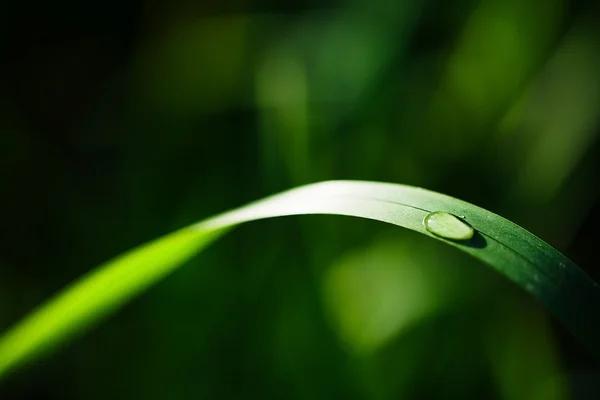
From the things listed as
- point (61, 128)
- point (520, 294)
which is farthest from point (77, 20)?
point (520, 294)

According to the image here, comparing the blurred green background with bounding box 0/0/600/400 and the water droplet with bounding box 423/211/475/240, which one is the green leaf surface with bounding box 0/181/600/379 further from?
the blurred green background with bounding box 0/0/600/400

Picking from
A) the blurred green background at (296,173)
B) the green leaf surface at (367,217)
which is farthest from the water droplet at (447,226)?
the blurred green background at (296,173)

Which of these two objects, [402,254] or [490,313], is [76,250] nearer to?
[402,254]

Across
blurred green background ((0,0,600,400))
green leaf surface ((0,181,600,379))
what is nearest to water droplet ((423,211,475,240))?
green leaf surface ((0,181,600,379))

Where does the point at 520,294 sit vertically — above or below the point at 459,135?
below

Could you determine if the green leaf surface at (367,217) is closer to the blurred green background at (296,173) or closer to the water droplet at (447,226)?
the water droplet at (447,226)

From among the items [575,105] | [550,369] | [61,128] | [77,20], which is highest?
[77,20]

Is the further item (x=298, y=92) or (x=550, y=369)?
(x=298, y=92)
